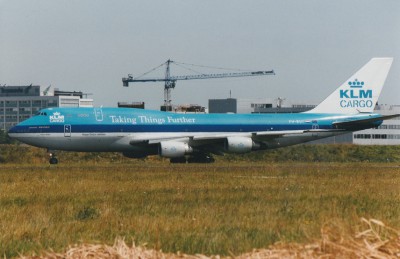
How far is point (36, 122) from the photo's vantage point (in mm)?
55594

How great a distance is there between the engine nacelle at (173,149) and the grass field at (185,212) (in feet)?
88.0

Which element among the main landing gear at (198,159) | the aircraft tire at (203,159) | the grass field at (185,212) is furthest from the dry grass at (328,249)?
the aircraft tire at (203,159)

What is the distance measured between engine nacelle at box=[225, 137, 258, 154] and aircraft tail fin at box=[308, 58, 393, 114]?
1022 centimetres

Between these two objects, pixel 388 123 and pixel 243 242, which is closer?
pixel 243 242

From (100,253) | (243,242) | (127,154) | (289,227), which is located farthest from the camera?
(127,154)

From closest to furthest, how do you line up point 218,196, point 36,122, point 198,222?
point 198,222 → point 218,196 → point 36,122

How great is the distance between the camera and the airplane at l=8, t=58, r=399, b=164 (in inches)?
2195

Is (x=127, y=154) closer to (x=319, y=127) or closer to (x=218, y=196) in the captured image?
(x=319, y=127)

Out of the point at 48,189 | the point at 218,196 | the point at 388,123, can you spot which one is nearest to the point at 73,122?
the point at 48,189

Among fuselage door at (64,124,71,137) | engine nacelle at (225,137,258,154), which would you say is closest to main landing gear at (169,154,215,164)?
engine nacelle at (225,137,258,154)

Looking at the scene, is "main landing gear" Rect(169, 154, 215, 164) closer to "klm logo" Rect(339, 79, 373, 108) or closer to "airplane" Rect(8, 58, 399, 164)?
"airplane" Rect(8, 58, 399, 164)

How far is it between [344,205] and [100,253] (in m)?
12.3

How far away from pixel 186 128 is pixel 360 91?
16.6m

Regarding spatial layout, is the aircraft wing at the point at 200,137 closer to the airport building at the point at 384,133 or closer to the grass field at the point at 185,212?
the grass field at the point at 185,212
